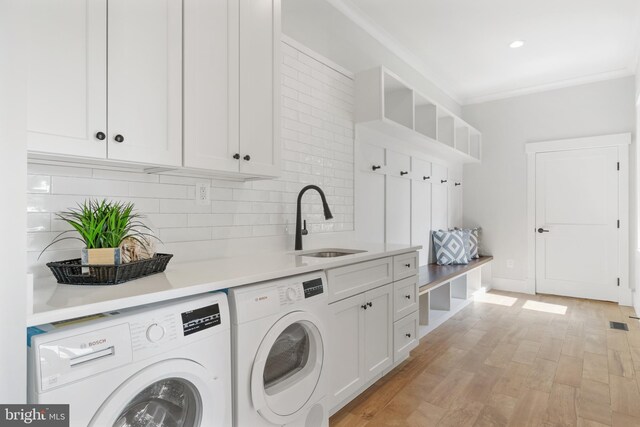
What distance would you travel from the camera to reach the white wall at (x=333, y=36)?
267 centimetres

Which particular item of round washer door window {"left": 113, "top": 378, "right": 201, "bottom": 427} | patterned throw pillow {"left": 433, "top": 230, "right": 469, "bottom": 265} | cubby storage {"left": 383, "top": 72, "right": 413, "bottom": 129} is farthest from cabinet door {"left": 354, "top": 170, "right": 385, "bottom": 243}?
round washer door window {"left": 113, "top": 378, "right": 201, "bottom": 427}

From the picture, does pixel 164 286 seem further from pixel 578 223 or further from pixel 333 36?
pixel 578 223

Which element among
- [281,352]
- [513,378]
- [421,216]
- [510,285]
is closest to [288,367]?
[281,352]

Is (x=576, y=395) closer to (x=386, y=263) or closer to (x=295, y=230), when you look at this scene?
(x=386, y=263)

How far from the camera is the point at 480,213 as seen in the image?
18.4 feet

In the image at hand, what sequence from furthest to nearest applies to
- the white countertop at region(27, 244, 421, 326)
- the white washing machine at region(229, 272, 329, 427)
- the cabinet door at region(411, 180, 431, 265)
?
the cabinet door at region(411, 180, 431, 265), the white washing machine at region(229, 272, 329, 427), the white countertop at region(27, 244, 421, 326)

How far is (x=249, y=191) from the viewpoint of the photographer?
2305mm

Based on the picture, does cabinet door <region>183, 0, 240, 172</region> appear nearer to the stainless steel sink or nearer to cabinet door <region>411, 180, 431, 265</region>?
the stainless steel sink

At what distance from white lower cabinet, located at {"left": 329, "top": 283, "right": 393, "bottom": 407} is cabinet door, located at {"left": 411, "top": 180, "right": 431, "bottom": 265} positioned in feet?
6.23

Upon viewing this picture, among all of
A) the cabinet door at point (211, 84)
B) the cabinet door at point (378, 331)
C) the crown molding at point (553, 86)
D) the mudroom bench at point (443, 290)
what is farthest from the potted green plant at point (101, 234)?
the crown molding at point (553, 86)

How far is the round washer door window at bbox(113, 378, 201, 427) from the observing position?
117cm

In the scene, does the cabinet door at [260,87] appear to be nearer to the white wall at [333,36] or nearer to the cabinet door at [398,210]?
the white wall at [333,36]

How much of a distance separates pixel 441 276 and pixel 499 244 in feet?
7.47

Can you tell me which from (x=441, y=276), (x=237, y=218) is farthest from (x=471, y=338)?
(x=237, y=218)
